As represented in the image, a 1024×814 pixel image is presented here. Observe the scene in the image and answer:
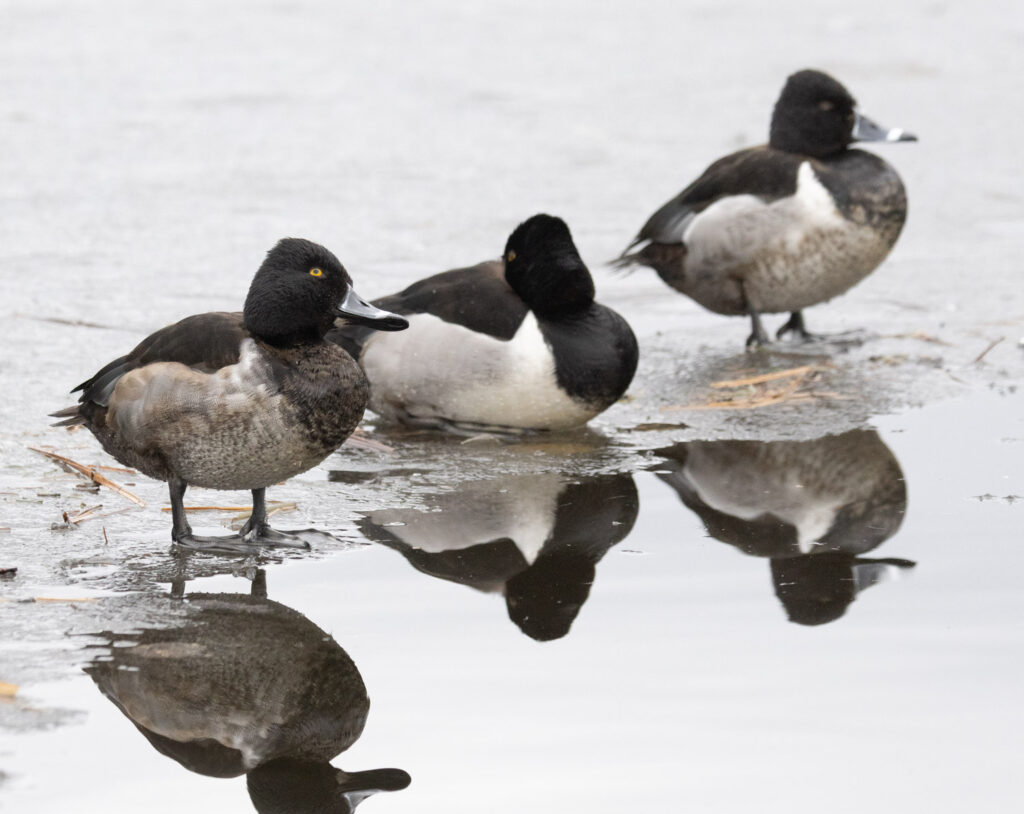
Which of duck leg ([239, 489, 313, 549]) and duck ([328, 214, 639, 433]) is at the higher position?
duck ([328, 214, 639, 433])

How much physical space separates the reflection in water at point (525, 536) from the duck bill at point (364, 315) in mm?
652

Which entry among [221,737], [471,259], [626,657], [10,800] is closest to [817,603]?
[626,657]

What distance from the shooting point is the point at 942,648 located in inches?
149

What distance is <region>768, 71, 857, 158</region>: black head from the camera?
7379mm

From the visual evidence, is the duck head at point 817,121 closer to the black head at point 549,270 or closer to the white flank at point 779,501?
the black head at point 549,270

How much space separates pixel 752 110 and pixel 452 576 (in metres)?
8.83

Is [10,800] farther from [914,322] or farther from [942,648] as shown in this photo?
[914,322]

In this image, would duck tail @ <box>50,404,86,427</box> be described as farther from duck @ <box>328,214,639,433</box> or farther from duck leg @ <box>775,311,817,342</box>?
duck leg @ <box>775,311,817,342</box>

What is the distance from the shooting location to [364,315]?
15.2 feet

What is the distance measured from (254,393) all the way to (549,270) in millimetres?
1835

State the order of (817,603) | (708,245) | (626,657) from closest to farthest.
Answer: (626,657)
(817,603)
(708,245)

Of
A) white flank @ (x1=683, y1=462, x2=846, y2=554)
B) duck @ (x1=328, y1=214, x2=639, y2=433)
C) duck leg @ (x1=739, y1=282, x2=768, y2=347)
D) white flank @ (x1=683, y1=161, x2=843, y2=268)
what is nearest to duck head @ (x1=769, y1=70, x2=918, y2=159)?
white flank @ (x1=683, y1=161, x2=843, y2=268)

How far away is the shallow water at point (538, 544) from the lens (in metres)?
3.23

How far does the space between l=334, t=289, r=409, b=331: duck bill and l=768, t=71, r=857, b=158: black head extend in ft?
11.2
